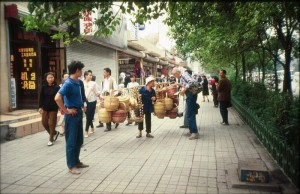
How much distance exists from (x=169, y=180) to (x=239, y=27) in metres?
6.23

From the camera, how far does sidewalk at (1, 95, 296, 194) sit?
4.71 m

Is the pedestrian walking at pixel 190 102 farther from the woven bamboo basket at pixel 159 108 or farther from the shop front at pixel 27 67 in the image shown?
the shop front at pixel 27 67

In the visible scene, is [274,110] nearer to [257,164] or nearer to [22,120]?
[257,164]

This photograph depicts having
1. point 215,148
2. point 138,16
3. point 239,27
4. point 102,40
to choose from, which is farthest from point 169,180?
point 102,40

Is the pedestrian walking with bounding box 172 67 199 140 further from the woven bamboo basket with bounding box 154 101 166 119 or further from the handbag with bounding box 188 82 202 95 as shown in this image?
the woven bamboo basket with bounding box 154 101 166 119

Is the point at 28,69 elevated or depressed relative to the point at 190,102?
elevated

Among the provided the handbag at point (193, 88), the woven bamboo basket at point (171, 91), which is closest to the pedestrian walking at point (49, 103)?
the woven bamboo basket at point (171, 91)

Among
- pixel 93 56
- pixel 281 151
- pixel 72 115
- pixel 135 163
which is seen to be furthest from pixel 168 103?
pixel 93 56

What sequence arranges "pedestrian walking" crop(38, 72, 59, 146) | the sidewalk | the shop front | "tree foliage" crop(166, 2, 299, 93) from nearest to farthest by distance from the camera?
the sidewalk < "tree foliage" crop(166, 2, 299, 93) < "pedestrian walking" crop(38, 72, 59, 146) < the shop front

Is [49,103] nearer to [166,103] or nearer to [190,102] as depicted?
[166,103]

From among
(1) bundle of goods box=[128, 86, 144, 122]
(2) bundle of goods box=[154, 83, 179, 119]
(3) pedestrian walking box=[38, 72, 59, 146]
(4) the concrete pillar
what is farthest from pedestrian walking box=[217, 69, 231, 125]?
(4) the concrete pillar

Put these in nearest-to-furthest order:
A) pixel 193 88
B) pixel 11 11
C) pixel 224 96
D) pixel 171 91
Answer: pixel 193 88 → pixel 171 91 → pixel 11 11 → pixel 224 96

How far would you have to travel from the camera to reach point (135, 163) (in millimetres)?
5941

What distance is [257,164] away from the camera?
16.1 ft
